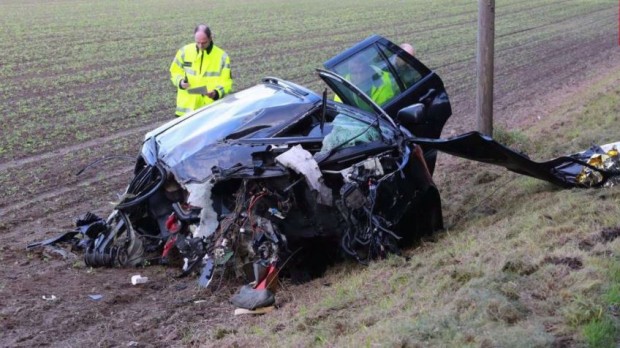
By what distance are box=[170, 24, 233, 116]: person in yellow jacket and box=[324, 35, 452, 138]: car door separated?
6.04ft

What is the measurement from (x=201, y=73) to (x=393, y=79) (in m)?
2.50

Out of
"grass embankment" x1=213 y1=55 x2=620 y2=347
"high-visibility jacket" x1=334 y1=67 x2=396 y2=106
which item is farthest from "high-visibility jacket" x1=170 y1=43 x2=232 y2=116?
"grass embankment" x1=213 y1=55 x2=620 y2=347

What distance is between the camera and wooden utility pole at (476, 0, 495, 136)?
1072 centimetres

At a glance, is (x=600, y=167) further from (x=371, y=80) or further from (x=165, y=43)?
(x=165, y=43)

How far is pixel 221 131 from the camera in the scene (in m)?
6.98

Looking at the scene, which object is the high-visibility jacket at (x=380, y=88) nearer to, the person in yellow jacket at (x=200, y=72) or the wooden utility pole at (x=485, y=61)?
the person in yellow jacket at (x=200, y=72)

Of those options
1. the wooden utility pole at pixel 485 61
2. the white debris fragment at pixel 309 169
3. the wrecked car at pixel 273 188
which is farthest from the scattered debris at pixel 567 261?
the wooden utility pole at pixel 485 61

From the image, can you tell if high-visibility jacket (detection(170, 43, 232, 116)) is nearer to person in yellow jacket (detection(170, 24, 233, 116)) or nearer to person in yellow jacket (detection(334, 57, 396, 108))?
person in yellow jacket (detection(170, 24, 233, 116))

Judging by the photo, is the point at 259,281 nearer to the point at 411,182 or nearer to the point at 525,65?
the point at 411,182

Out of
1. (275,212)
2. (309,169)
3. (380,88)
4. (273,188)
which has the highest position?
(380,88)

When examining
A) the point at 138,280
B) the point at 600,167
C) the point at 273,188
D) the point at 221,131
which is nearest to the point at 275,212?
the point at 273,188

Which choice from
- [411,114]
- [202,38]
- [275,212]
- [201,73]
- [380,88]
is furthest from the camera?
[201,73]

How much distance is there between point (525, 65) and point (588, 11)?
48.1 feet

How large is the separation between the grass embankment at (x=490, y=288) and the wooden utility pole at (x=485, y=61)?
3.04 meters
